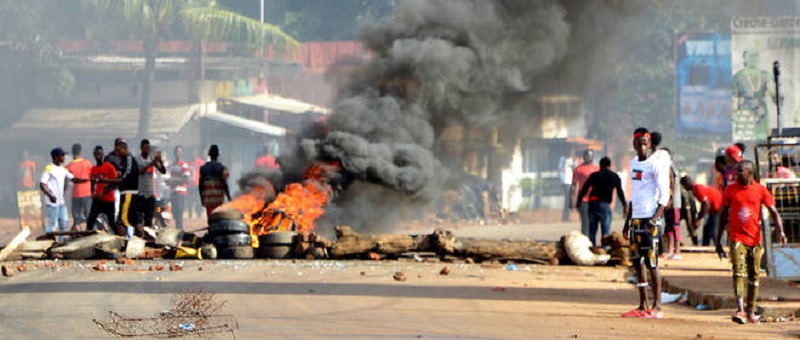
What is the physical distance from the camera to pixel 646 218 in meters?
11.6

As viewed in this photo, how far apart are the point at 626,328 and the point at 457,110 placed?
55.4ft

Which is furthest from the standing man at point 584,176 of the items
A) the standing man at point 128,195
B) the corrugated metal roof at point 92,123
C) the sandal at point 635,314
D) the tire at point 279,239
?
the corrugated metal roof at point 92,123

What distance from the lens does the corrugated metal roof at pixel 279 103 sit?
46.6 m

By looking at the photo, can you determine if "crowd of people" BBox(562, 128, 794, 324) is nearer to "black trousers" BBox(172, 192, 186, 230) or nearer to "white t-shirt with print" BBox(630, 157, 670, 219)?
"white t-shirt with print" BBox(630, 157, 670, 219)

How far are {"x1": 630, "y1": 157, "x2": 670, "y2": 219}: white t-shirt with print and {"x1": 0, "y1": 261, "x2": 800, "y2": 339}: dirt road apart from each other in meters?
1.02

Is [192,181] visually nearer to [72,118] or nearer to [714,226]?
[72,118]

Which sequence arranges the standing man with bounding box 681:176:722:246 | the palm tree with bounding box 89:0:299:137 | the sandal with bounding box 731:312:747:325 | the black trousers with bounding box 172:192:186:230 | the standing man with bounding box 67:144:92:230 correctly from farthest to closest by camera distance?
the palm tree with bounding box 89:0:299:137
the black trousers with bounding box 172:192:186:230
the standing man with bounding box 67:144:92:230
the standing man with bounding box 681:176:722:246
the sandal with bounding box 731:312:747:325

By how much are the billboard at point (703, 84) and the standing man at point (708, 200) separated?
28.7 metres

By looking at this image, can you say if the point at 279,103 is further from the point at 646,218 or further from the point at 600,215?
the point at 646,218

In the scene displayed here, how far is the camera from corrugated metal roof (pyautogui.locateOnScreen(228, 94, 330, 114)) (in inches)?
1833

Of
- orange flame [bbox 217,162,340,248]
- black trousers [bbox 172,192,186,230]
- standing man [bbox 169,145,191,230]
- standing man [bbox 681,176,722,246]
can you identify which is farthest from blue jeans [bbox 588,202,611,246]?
black trousers [bbox 172,192,186,230]

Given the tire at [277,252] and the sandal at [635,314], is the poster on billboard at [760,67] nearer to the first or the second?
the tire at [277,252]

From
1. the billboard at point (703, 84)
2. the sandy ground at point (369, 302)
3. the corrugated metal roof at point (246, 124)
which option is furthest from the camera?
the billboard at point (703, 84)

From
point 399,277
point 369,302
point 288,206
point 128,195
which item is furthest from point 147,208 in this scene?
point 369,302
